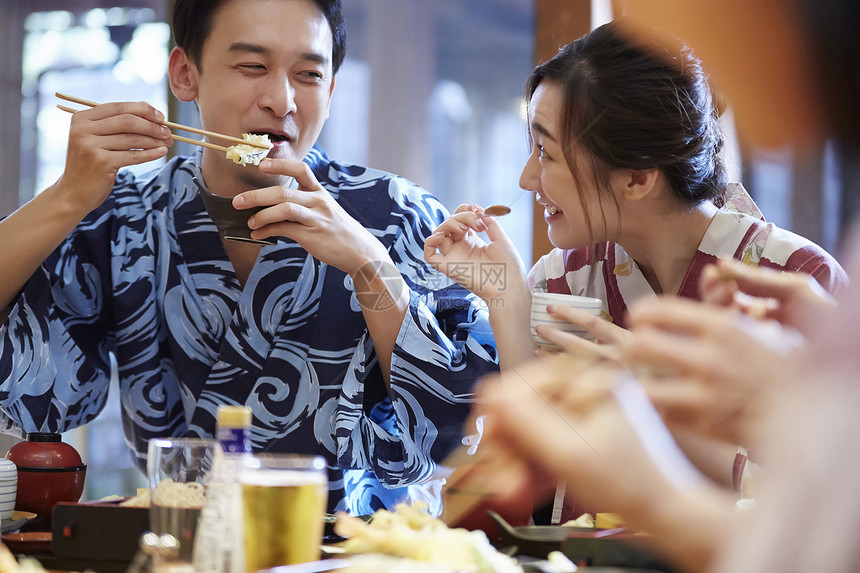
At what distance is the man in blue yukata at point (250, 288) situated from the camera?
1.37 meters

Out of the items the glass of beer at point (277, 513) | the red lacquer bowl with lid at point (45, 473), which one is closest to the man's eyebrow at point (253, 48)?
the red lacquer bowl with lid at point (45, 473)

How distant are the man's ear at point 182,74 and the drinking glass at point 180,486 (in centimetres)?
104

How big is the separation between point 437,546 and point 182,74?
1.30m

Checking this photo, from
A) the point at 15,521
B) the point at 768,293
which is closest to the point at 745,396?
the point at 768,293

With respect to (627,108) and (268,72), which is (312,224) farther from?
(627,108)

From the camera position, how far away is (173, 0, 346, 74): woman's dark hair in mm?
1595

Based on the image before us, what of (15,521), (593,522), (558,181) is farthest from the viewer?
(15,521)

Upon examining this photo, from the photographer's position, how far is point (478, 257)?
1.25 m

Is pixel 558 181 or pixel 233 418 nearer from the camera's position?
pixel 233 418

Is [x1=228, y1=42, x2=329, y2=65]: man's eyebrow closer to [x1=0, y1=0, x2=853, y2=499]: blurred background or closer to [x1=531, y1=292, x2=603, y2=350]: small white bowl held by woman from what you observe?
[x1=0, y1=0, x2=853, y2=499]: blurred background

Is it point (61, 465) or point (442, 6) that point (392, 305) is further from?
point (442, 6)

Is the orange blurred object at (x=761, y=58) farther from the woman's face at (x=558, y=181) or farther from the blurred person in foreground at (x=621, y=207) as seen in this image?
the woman's face at (x=558, y=181)

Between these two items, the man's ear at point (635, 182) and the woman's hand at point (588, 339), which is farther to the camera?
the man's ear at point (635, 182)

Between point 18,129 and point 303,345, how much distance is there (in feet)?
Answer: 9.08
